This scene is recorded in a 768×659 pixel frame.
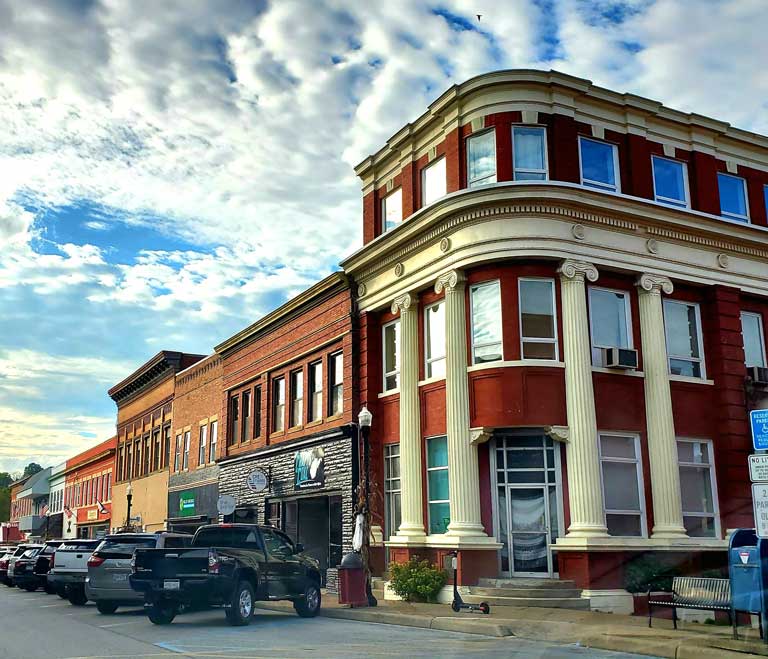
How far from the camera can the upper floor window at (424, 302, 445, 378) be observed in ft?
74.6

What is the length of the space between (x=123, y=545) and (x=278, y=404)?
40.0 feet

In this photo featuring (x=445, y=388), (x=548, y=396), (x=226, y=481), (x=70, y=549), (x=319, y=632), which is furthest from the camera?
(x=226, y=481)

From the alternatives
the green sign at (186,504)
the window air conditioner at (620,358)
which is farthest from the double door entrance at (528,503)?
the green sign at (186,504)

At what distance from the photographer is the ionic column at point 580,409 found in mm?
19516

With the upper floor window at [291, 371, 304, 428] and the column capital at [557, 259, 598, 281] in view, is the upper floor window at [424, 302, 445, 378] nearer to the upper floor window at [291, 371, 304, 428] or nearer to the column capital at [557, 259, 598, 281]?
the column capital at [557, 259, 598, 281]

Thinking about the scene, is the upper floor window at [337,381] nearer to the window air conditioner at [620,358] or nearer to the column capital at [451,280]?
the column capital at [451,280]

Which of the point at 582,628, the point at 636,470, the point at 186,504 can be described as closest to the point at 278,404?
the point at 186,504

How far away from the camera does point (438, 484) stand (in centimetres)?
2222

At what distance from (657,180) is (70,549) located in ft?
58.8

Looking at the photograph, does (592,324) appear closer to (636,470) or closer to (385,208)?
(636,470)

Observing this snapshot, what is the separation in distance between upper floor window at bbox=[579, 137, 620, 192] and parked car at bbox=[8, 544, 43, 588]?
21.8 meters

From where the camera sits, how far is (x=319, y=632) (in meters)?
15.5

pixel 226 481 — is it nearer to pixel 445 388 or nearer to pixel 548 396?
pixel 445 388

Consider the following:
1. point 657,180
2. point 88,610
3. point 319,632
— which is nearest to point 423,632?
point 319,632
